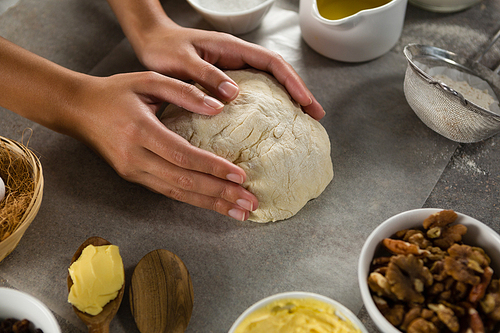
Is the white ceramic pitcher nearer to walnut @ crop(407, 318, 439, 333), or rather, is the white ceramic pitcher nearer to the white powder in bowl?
the white powder in bowl

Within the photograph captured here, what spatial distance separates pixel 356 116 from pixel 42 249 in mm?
1207

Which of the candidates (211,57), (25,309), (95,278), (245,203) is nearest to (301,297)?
(245,203)

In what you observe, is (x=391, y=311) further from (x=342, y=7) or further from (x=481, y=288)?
(x=342, y=7)

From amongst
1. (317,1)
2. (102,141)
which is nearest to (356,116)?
(317,1)

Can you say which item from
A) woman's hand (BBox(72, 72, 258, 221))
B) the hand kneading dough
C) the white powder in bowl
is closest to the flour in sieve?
the hand kneading dough

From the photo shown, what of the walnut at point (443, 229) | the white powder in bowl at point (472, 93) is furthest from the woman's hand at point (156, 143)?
the white powder in bowl at point (472, 93)

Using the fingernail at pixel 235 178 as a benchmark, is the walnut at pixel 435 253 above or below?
below

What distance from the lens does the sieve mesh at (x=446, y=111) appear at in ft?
3.69

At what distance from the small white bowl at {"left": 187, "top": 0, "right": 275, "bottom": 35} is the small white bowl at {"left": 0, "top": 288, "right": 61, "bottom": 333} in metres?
1.19

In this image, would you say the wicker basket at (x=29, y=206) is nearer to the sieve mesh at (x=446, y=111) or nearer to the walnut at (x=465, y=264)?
the walnut at (x=465, y=264)

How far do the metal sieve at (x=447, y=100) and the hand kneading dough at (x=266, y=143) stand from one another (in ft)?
1.30

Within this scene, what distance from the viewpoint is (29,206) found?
1.04 m

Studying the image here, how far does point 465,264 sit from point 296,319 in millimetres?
432

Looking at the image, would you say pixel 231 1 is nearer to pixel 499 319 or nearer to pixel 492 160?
pixel 492 160
